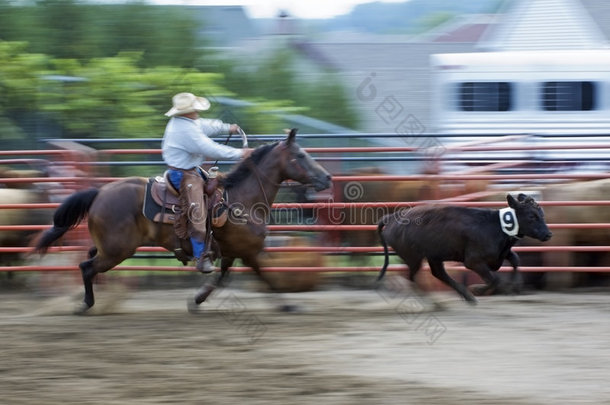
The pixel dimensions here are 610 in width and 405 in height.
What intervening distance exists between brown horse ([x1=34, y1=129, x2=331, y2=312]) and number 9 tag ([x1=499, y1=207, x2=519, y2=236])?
1.59 metres

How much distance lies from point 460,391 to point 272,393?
1085 mm

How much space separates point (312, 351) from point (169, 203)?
80.3 inches

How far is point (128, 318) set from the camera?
7.78 meters

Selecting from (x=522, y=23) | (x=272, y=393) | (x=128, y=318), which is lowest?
(x=128, y=318)

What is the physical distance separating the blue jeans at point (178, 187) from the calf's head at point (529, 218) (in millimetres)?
2708

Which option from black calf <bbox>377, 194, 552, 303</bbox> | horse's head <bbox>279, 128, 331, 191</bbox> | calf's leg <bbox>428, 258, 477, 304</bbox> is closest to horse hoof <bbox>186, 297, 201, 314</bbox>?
horse's head <bbox>279, 128, 331, 191</bbox>

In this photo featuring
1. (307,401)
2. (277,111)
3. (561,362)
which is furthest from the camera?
(277,111)

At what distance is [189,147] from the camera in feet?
24.2

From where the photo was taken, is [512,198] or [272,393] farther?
[512,198]

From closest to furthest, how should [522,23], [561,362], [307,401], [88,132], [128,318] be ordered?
[307,401] → [561,362] → [128,318] → [88,132] → [522,23]

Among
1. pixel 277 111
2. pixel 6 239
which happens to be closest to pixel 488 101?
pixel 277 111

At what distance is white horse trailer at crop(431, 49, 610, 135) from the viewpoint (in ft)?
47.8

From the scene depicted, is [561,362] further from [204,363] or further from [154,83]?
[154,83]

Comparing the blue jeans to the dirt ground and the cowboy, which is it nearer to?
the cowboy
